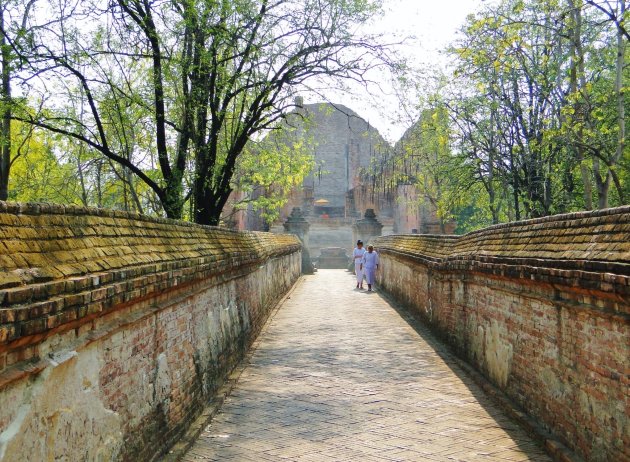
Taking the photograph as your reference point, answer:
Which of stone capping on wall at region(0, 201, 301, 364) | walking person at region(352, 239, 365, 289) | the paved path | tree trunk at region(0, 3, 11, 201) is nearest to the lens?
stone capping on wall at region(0, 201, 301, 364)

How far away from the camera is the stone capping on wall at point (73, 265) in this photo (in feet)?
9.72

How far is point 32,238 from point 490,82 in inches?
572

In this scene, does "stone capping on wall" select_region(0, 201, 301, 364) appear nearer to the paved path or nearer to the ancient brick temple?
the paved path

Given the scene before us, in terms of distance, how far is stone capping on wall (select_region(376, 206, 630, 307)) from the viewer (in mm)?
4480

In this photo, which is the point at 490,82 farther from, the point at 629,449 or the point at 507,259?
the point at 629,449

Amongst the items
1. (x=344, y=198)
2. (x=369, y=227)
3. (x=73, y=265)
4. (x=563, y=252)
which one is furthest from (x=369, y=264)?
(x=344, y=198)

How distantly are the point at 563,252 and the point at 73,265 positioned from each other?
4111 millimetres

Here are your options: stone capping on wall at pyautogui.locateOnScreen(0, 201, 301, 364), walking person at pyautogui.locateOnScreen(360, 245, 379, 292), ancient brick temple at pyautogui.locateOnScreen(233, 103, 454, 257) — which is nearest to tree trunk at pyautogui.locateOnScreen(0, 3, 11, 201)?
stone capping on wall at pyautogui.locateOnScreen(0, 201, 301, 364)

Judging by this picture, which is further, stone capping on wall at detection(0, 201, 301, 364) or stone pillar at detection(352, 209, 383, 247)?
stone pillar at detection(352, 209, 383, 247)

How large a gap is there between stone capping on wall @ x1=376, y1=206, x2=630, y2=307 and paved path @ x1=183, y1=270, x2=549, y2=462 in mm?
1514

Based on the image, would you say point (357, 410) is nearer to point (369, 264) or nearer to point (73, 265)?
point (73, 265)

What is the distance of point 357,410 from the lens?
678 centimetres

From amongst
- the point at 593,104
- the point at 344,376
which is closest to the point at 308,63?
the point at 593,104

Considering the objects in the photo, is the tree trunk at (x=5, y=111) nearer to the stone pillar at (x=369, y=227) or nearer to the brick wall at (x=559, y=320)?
the brick wall at (x=559, y=320)
